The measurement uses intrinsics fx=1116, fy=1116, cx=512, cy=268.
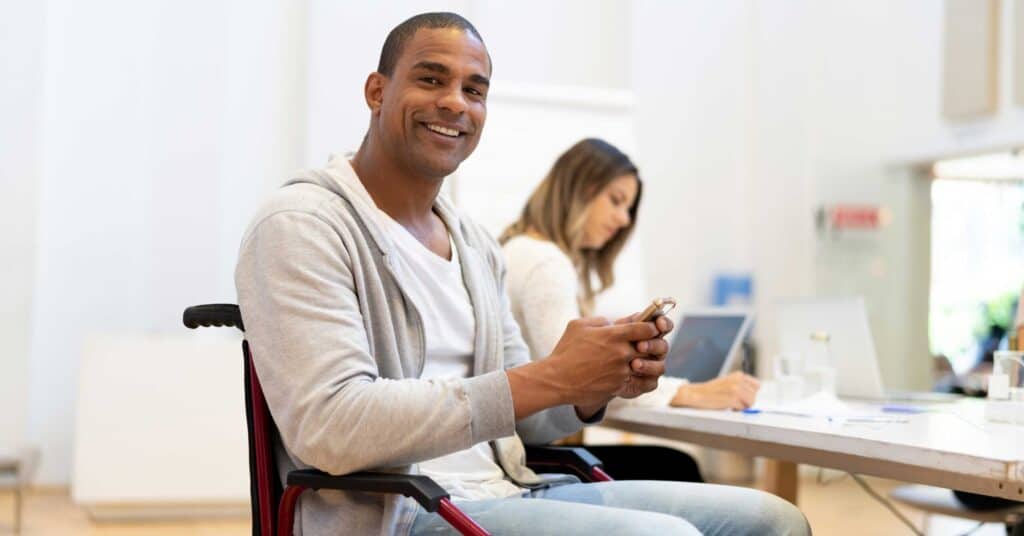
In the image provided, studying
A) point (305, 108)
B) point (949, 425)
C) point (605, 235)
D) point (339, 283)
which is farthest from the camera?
point (305, 108)

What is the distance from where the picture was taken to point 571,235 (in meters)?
2.88

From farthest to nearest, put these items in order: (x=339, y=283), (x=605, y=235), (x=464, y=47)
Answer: (x=605, y=235) → (x=464, y=47) → (x=339, y=283)

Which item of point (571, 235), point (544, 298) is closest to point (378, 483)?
point (544, 298)

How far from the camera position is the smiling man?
1471 mm

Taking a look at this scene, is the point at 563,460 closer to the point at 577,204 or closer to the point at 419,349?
the point at 419,349

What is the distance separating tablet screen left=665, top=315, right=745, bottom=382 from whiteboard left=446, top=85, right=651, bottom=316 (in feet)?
6.68

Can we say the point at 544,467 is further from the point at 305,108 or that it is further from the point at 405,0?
the point at 305,108

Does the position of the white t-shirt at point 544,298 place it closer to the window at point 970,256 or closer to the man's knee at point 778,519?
the man's knee at point 778,519

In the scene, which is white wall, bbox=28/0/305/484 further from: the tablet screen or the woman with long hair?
the tablet screen

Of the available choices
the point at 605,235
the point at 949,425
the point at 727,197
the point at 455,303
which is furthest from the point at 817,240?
the point at 455,303

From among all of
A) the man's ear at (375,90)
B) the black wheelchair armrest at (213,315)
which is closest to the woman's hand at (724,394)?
the man's ear at (375,90)

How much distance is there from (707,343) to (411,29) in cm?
144

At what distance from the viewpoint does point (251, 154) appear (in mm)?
5938

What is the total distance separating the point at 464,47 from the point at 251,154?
4.40m
